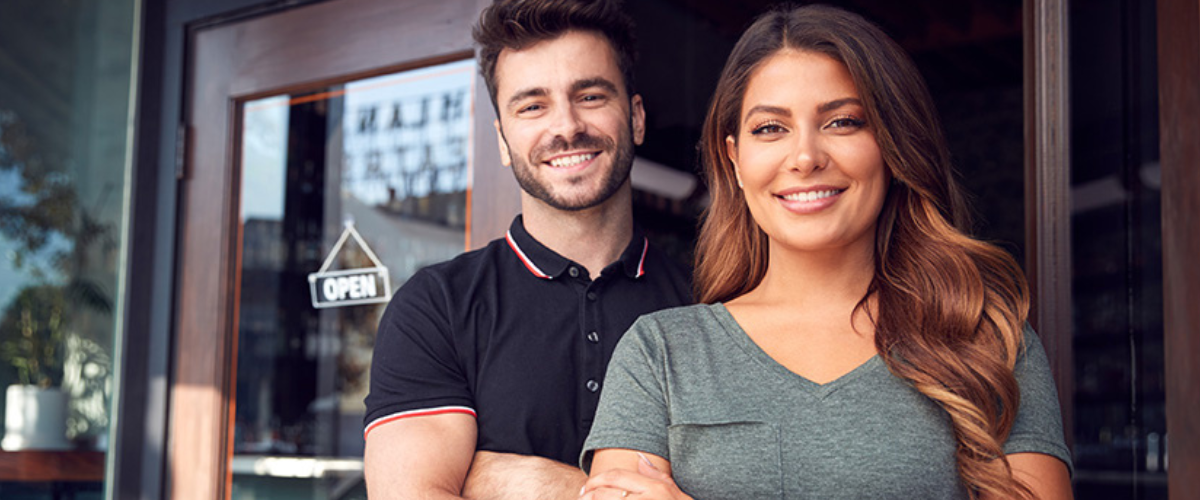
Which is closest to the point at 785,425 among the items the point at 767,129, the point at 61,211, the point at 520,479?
the point at 767,129

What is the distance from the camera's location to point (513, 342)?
195 centimetres

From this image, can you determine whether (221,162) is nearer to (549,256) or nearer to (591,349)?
(549,256)

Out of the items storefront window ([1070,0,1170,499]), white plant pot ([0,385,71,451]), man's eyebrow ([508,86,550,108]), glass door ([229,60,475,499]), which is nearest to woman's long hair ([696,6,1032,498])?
man's eyebrow ([508,86,550,108])

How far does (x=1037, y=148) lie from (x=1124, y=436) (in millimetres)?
755

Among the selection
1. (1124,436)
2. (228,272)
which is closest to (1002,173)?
(1124,436)

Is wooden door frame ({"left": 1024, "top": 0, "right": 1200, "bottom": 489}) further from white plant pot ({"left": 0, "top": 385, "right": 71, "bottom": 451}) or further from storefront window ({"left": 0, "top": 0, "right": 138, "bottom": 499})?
white plant pot ({"left": 0, "top": 385, "right": 71, "bottom": 451})

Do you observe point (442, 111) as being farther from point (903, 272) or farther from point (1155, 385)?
point (1155, 385)

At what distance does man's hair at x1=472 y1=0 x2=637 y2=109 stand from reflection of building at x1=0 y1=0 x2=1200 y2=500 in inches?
22.1

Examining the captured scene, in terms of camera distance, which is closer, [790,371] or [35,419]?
[790,371]

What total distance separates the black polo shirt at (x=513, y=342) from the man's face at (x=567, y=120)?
0.14 metres

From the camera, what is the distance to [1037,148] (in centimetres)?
217

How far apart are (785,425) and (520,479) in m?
0.56

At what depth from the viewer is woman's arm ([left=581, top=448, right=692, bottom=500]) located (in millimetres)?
1371

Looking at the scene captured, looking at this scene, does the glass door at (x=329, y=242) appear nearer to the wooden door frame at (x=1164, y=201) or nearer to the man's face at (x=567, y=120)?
the man's face at (x=567, y=120)
